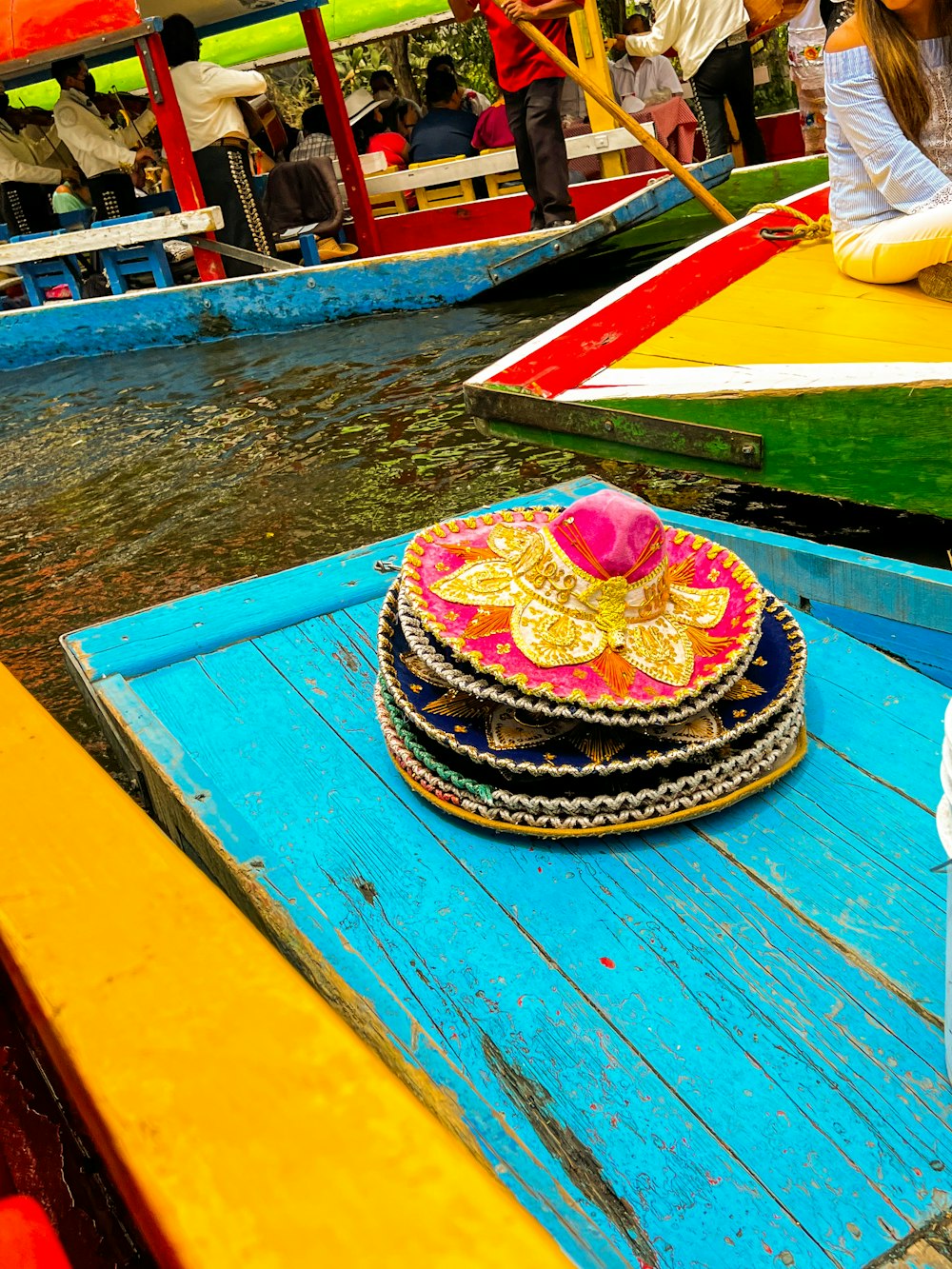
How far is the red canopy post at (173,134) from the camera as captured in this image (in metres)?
6.55

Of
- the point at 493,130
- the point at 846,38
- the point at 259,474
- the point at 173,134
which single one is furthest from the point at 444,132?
the point at 846,38

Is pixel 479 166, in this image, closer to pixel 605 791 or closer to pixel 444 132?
pixel 444 132

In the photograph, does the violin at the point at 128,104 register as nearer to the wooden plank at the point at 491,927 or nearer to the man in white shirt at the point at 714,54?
the man in white shirt at the point at 714,54

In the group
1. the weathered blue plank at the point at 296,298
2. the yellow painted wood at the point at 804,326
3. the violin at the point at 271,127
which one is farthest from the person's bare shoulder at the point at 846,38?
the violin at the point at 271,127

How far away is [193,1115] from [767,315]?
108 inches

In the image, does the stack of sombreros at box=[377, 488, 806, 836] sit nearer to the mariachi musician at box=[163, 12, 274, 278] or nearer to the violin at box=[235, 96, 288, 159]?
the mariachi musician at box=[163, 12, 274, 278]

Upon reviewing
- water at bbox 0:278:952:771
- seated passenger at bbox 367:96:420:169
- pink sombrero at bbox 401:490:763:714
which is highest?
seated passenger at bbox 367:96:420:169

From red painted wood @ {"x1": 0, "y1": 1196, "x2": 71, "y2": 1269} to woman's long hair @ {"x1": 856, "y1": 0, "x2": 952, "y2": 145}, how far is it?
296 cm

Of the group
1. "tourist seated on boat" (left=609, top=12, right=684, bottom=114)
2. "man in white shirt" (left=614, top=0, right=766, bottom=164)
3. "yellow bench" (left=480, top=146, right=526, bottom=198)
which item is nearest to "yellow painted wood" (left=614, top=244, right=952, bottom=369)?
"man in white shirt" (left=614, top=0, right=766, bottom=164)

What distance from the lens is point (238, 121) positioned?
7188 mm

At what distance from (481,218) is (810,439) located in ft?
20.1

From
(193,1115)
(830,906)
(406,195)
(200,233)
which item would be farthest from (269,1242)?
(406,195)

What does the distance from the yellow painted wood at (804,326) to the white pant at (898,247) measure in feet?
0.15

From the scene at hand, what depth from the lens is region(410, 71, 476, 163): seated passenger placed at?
910 cm
